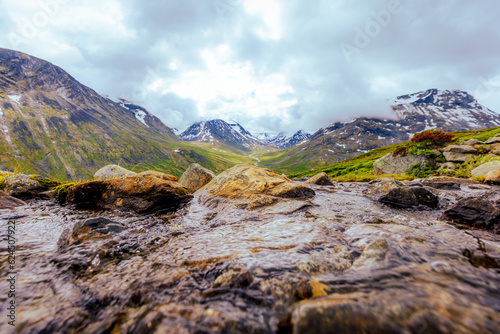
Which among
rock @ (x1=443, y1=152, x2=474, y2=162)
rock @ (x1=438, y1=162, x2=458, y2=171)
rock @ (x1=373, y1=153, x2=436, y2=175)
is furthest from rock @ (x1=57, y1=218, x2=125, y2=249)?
rock @ (x1=373, y1=153, x2=436, y2=175)

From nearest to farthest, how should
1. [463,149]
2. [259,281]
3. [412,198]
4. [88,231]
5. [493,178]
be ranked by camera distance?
[259,281], [88,231], [412,198], [493,178], [463,149]

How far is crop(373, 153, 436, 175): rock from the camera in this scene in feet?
122

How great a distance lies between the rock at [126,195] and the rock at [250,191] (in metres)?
2.73

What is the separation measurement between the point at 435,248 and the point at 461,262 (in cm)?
79

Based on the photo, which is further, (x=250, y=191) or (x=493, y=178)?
(x=493, y=178)

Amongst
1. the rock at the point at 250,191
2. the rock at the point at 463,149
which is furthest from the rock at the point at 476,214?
the rock at the point at 463,149

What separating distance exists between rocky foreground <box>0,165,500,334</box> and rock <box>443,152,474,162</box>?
1355 inches

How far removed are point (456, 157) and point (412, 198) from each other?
31899 millimetres

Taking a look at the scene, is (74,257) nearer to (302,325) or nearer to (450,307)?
(302,325)

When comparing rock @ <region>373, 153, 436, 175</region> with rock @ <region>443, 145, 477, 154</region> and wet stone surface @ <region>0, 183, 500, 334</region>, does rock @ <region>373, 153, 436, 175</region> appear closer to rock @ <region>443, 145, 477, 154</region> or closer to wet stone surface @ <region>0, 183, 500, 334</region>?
rock @ <region>443, 145, 477, 154</region>

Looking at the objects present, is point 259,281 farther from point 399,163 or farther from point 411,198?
point 399,163

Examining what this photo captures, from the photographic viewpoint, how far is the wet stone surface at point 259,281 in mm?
2918

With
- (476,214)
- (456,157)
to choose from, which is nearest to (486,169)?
(456,157)

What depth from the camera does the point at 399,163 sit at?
41781 mm
